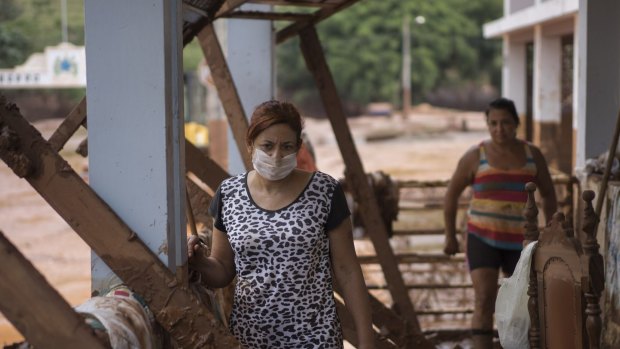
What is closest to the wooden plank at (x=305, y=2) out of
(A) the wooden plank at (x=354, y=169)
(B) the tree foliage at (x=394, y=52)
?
(A) the wooden plank at (x=354, y=169)

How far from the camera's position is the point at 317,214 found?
3418mm

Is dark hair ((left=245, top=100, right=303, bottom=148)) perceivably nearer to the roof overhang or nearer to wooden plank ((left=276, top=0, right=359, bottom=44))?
wooden plank ((left=276, top=0, right=359, bottom=44))

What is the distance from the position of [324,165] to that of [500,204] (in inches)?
1031

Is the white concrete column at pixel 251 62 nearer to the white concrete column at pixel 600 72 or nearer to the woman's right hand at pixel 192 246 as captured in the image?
the white concrete column at pixel 600 72

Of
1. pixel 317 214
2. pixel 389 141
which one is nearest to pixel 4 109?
pixel 317 214

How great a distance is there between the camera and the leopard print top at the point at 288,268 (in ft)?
11.1

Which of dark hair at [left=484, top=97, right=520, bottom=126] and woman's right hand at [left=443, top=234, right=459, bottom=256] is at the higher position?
dark hair at [left=484, top=97, right=520, bottom=126]

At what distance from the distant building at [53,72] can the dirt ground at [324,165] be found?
256cm

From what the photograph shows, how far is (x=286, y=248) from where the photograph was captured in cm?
338

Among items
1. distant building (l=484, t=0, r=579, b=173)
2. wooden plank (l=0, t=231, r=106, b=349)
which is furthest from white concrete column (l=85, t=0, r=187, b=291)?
distant building (l=484, t=0, r=579, b=173)

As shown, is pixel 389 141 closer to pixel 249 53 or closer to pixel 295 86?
pixel 295 86

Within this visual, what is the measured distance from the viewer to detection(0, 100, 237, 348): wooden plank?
329cm

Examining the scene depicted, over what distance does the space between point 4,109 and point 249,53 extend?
4649 mm

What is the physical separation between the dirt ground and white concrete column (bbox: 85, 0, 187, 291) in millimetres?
3278
